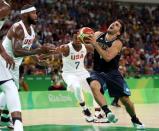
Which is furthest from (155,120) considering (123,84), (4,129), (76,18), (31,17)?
(76,18)

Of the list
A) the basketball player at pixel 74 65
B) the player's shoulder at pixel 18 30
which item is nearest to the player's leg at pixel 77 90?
the basketball player at pixel 74 65

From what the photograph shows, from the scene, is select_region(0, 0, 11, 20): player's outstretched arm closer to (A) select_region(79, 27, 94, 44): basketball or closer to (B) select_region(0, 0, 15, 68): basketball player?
(B) select_region(0, 0, 15, 68): basketball player

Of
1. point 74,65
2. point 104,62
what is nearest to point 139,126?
point 104,62

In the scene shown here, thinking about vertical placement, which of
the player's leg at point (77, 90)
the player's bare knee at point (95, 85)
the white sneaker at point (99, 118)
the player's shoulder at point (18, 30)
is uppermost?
the player's shoulder at point (18, 30)

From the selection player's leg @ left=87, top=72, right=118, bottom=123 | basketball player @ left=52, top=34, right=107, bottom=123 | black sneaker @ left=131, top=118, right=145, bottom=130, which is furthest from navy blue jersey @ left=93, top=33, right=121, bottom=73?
basketball player @ left=52, top=34, right=107, bottom=123

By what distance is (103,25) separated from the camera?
92.7 feet

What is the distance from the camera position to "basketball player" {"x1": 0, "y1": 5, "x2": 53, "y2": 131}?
23.0ft

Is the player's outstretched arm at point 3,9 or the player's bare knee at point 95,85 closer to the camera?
the player's outstretched arm at point 3,9

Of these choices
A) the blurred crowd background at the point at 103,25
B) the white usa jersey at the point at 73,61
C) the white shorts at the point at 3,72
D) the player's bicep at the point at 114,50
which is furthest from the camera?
the blurred crowd background at the point at 103,25

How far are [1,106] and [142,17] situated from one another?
23.1 metres

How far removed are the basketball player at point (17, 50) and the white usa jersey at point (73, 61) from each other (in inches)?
132

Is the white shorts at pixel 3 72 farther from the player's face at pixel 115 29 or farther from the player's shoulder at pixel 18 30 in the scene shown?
the player's face at pixel 115 29

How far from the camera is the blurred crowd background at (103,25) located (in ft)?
70.0

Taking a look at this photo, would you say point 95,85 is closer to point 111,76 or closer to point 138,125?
point 111,76
